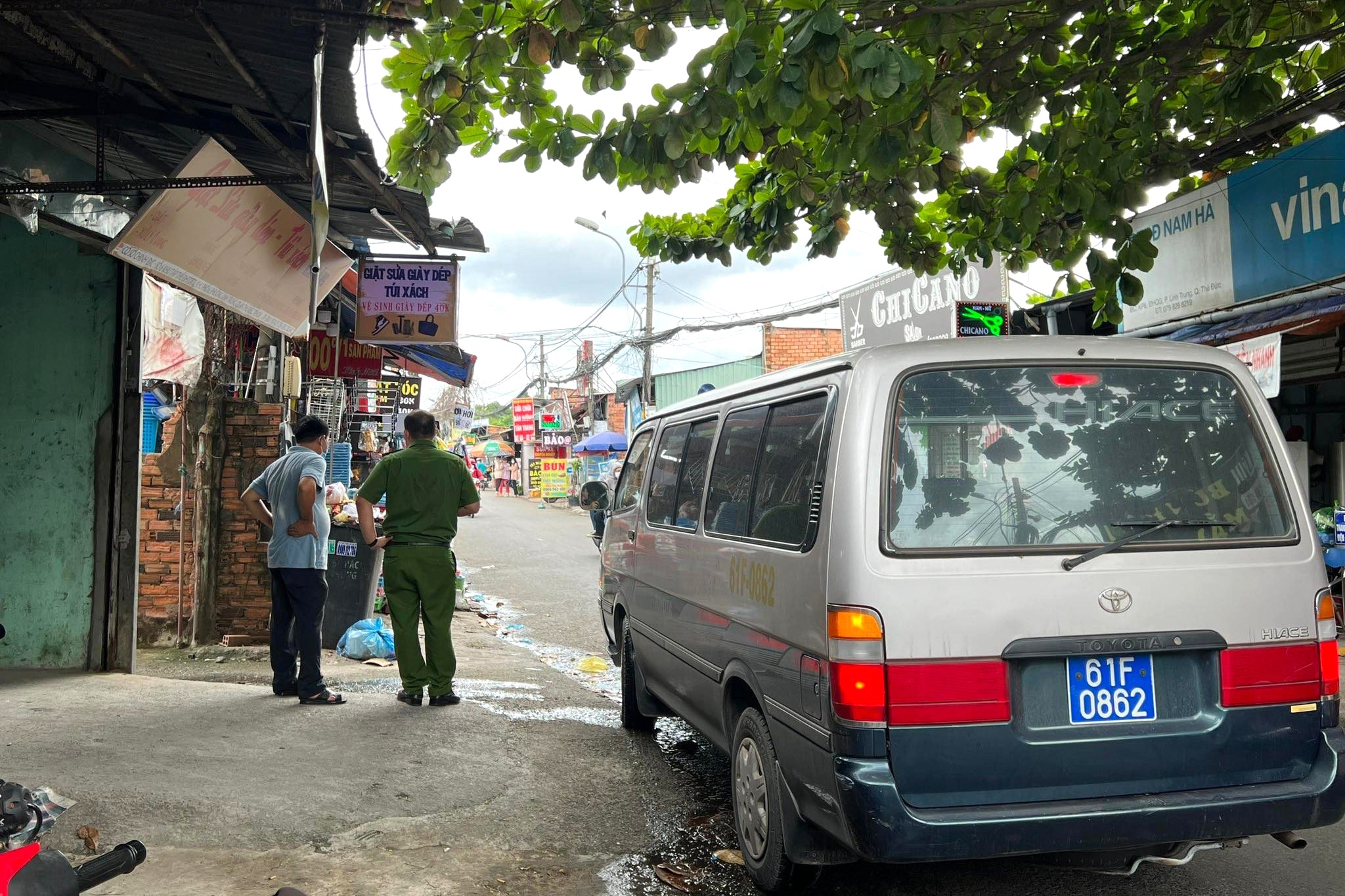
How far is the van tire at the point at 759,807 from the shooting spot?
3566 mm

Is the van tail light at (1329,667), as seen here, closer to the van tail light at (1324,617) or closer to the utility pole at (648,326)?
the van tail light at (1324,617)

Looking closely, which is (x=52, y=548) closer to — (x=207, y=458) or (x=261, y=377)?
(x=207, y=458)

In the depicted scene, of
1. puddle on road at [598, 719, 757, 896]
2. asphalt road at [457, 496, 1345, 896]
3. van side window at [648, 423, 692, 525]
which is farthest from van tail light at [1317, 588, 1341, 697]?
van side window at [648, 423, 692, 525]

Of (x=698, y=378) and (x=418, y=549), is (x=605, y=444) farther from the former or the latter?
(x=418, y=549)

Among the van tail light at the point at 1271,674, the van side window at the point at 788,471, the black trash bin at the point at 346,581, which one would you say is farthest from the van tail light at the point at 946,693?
the black trash bin at the point at 346,581

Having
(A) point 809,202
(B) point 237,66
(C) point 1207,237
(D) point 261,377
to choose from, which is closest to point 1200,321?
(C) point 1207,237

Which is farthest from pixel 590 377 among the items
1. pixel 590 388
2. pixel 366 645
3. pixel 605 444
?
pixel 366 645

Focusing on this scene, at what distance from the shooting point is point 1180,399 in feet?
11.1

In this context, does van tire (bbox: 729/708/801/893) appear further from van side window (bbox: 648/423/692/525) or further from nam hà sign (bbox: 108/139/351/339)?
nam hà sign (bbox: 108/139/351/339)

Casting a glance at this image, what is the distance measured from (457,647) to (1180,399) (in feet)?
23.8

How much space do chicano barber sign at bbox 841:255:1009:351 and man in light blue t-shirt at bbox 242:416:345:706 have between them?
20.5 ft

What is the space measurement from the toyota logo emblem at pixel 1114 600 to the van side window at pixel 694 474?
1.91 m

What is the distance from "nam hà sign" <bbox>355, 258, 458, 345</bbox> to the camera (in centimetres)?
848

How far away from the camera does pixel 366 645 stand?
8328 mm
